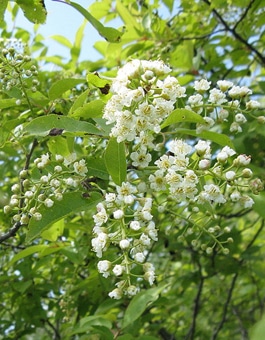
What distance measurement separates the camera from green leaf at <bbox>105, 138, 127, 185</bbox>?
148 cm

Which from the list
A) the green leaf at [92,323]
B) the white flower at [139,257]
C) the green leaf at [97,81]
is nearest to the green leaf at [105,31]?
the green leaf at [97,81]

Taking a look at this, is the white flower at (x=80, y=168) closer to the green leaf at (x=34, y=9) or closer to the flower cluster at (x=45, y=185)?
the flower cluster at (x=45, y=185)

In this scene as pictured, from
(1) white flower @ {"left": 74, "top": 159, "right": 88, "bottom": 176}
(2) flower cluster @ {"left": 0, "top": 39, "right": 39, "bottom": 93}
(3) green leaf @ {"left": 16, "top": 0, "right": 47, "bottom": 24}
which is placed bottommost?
(1) white flower @ {"left": 74, "top": 159, "right": 88, "bottom": 176}

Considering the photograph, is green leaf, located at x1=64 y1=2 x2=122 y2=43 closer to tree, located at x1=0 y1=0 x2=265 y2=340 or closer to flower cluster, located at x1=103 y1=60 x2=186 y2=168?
tree, located at x1=0 y1=0 x2=265 y2=340

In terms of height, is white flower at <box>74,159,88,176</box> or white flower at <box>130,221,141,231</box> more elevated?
white flower at <box>74,159,88,176</box>

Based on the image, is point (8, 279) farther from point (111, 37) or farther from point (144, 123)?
point (144, 123)

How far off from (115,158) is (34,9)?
0.79 m

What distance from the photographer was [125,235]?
4.49 feet

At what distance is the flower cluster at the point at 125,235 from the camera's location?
1335 mm

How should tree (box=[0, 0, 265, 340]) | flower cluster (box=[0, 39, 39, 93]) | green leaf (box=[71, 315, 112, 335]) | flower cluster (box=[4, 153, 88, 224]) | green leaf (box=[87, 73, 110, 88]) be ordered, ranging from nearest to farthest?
tree (box=[0, 0, 265, 340]) → flower cluster (box=[4, 153, 88, 224]) → green leaf (box=[87, 73, 110, 88]) → flower cluster (box=[0, 39, 39, 93]) → green leaf (box=[71, 315, 112, 335])

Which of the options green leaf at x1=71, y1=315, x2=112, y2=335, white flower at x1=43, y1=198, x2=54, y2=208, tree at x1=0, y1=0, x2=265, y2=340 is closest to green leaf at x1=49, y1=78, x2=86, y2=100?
tree at x1=0, y1=0, x2=265, y2=340

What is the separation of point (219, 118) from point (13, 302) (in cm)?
182

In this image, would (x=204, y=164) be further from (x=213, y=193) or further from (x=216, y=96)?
(x=216, y=96)

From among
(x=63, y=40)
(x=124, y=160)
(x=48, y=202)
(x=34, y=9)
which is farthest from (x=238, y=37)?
(x=48, y=202)
